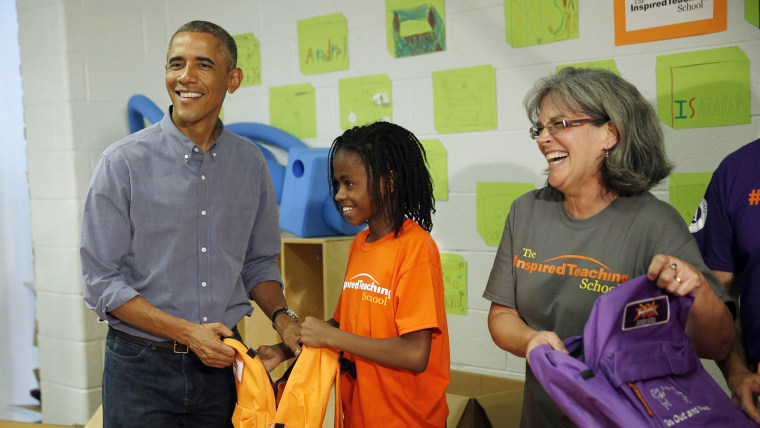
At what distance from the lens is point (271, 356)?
1778 mm

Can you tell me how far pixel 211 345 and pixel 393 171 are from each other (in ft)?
2.16

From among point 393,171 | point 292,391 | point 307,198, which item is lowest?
point 292,391

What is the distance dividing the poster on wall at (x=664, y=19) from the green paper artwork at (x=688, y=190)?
49 cm

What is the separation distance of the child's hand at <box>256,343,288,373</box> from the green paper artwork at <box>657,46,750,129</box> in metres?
1.55

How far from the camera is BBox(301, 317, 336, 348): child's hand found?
5.41ft

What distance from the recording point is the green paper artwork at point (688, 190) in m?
2.29

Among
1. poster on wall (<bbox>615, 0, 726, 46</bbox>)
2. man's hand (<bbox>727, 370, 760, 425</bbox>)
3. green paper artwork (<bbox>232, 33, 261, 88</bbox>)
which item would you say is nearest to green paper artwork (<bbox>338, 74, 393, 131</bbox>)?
green paper artwork (<bbox>232, 33, 261, 88</bbox>)

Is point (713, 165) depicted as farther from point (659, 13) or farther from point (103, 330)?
point (103, 330)

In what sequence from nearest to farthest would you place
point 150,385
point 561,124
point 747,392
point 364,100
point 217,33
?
point 747,392 < point 561,124 < point 150,385 < point 217,33 < point 364,100

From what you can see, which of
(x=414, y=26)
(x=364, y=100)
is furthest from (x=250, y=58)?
(x=414, y=26)

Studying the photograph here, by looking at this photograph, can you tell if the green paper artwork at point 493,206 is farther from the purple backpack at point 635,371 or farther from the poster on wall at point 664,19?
the purple backpack at point 635,371

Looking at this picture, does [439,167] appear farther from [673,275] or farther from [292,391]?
[673,275]

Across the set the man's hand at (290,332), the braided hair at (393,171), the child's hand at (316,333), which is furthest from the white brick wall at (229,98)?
the child's hand at (316,333)

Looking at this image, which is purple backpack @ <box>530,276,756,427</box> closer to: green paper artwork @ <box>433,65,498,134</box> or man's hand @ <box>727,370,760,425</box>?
man's hand @ <box>727,370,760,425</box>
